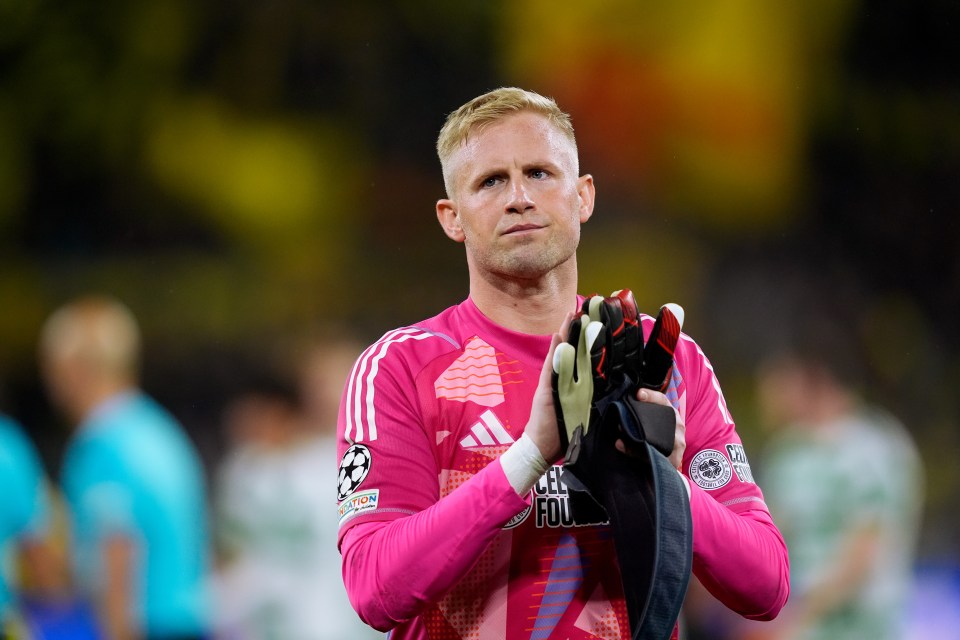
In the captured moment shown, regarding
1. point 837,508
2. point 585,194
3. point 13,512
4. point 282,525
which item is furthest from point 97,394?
point 585,194

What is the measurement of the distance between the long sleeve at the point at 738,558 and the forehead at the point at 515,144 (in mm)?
670

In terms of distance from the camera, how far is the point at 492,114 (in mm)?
2150

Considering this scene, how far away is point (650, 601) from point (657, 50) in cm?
563

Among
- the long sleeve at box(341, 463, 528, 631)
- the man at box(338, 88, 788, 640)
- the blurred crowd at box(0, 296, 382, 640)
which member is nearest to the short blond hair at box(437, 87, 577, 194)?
the man at box(338, 88, 788, 640)

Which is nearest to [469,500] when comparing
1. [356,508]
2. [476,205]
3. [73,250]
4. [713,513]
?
[356,508]

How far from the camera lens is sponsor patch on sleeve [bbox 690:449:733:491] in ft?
6.64

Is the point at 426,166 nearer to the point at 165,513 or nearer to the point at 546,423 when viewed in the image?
the point at 165,513

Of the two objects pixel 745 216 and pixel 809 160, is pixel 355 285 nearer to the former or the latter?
pixel 745 216

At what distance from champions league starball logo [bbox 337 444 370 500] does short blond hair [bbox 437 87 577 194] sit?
0.57 m

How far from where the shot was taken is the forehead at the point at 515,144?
211 centimetres

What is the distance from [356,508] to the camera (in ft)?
6.28

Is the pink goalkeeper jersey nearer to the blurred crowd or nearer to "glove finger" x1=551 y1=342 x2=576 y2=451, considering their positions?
"glove finger" x1=551 y1=342 x2=576 y2=451

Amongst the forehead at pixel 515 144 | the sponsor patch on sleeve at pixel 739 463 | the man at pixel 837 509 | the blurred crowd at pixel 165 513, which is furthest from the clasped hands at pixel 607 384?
the man at pixel 837 509

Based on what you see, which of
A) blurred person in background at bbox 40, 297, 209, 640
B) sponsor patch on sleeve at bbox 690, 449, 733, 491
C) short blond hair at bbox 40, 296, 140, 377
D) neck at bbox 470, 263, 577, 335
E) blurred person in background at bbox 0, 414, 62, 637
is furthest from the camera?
short blond hair at bbox 40, 296, 140, 377
